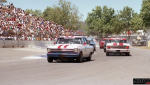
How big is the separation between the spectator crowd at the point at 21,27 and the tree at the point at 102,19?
43306 mm

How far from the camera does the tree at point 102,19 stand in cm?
9438

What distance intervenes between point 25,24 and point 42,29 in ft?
11.3

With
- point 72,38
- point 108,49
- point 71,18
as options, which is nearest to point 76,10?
point 71,18

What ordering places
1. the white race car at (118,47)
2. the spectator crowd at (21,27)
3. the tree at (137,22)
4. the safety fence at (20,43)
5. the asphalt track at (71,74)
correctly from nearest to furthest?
1. the asphalt track at (71,74)
2. the white race car at (118,47)
3. the safety fence at (20,43)
4. the spectator crowd at (21,27)
5. the tree at (137,22)

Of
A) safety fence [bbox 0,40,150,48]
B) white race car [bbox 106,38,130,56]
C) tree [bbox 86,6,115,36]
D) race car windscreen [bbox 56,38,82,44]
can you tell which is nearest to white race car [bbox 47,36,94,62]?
race car windscreen [bbox 56,38,82,44]

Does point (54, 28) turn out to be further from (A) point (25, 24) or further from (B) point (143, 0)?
(B) point (143, 0)

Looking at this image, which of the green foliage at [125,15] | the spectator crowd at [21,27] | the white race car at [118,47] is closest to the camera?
the white race car at [118,47]

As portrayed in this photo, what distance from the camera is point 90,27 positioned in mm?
101438

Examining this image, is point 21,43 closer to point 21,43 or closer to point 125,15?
point 21,43

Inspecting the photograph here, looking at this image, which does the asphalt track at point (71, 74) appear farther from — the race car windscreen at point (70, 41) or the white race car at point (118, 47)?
the white race car at point (118, 47)

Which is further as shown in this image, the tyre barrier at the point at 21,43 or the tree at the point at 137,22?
the tree at the point at 137,22

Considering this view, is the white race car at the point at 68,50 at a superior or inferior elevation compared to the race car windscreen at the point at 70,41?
inferior

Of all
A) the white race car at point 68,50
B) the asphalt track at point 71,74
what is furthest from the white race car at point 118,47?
the asphalt track at point 71,74

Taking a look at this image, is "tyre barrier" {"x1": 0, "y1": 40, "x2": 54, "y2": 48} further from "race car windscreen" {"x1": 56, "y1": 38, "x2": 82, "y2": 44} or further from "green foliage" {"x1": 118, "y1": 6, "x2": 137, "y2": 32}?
"green foliage" {"x1": 118, "y1": 6, "x2": 137, "y2": 32}
